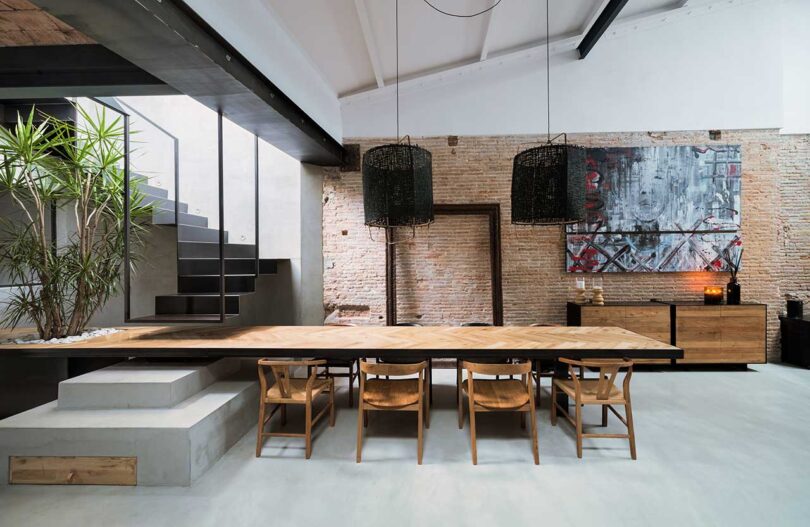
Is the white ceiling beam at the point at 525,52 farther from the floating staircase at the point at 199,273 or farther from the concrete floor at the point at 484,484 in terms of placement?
the concrete floor at the point at 484,484

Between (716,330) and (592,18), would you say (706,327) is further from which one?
(592,18)

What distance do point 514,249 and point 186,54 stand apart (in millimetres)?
4715

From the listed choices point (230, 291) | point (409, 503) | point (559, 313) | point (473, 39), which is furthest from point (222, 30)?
point (559, 313)

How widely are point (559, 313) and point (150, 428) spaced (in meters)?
5.29

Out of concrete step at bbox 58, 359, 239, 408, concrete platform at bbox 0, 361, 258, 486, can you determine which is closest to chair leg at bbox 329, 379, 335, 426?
concrete platform at bbox 0, 361, 258, 486

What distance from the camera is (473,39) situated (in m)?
4.81

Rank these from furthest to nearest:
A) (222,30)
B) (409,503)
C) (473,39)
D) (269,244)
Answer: (269,244), (473,39), (222,30), (409,503)

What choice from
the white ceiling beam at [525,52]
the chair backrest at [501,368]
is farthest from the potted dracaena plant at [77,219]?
the chair backrest at [501,368]

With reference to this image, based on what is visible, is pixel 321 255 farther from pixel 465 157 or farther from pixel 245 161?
pixel 465 157

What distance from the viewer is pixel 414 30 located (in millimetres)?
4305

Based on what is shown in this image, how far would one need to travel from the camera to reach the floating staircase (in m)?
3.96

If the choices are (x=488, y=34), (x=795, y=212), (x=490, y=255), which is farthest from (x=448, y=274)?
(x=795, y=212)

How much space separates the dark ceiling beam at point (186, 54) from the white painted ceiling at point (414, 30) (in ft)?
2.77

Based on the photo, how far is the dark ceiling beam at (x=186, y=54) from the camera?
213 cm
